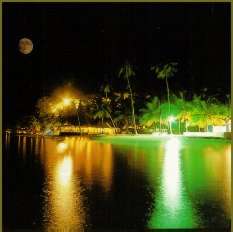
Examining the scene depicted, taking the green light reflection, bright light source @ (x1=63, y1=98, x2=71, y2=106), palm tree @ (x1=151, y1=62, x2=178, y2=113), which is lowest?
the green light reflection

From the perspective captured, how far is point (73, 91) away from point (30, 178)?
5898 centimetres

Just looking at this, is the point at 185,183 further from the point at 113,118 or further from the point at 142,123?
the point at 113,118

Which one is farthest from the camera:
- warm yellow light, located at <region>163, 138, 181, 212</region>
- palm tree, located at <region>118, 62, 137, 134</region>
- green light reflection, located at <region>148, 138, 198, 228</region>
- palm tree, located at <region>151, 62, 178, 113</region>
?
palm tree, located at <region>118, 62, 137, 134</region>

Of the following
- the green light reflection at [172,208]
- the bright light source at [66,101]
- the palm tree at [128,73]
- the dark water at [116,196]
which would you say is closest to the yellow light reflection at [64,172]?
the dark water at [116,196]

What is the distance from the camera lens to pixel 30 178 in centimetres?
1366

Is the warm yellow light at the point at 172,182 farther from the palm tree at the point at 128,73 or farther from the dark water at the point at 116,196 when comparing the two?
the palm tree at the point at 128,73

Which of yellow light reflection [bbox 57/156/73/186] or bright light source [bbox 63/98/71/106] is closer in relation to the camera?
yellow light reflection [bbox 57/156/73/186]

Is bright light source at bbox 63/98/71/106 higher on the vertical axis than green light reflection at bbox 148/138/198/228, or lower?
higher

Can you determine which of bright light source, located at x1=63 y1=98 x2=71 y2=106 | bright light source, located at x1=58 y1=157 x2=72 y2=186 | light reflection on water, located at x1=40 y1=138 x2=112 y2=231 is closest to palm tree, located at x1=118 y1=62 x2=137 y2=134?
bright light source, located at x1=63 y1=98 x2=71 y2=106

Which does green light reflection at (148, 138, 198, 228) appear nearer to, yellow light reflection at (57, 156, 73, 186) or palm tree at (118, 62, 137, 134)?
yellow light reflection at (57, 156, 73, 186)

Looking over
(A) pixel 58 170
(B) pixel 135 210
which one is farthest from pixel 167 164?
(B) pixel 135 210

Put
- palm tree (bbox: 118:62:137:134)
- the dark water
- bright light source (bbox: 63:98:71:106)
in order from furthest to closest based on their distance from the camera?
bright light source (bbox: 63:98:71:106) → palm tree (bbox: 118:62:137:134) → the dark water

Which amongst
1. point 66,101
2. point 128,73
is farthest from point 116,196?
point 66,101

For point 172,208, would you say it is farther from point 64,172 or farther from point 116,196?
point 64,172
